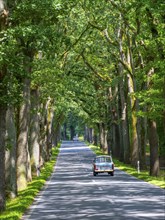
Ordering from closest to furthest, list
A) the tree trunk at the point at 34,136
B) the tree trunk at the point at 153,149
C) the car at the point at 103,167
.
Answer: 1. the tree trunk at the point at 153,149
2. the car at the point at 103,167
3. the tree trunk at the point at 34,136

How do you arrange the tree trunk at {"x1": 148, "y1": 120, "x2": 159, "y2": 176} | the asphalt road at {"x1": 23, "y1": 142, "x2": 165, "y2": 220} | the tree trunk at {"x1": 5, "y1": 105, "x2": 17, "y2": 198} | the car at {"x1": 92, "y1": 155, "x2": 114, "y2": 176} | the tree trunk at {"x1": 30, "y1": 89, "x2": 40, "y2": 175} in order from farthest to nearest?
the tree trunk at {"x1": 30, "y1": 89, "x2": 40, "y2": 175}, the car at {"x1": 92, "y1": 155, "x2": 114, "y2": 176}, the tree trunk at {"x1": 148, "y1": 120, "x2": 159, "y2": 176}, the tree trunk at {"x1": 5, "y1": 105, "x2": 17, "y2": 198}, the asphalt road at {"x1": 23, "y1": 142, "x2": 165, "y2": 220}

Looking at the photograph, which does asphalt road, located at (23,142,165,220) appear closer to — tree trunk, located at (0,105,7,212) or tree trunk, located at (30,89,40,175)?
tree trunk, located at (0,105,7,212)

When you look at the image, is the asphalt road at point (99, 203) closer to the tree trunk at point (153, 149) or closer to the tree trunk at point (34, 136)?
the tree trunk at point (153, 149)

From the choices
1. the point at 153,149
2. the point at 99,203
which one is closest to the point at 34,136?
the point at 153,149

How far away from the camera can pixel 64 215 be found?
16422 mm

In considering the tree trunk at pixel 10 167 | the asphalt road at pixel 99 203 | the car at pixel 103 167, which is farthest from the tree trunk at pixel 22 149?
the car at pixel 103 167

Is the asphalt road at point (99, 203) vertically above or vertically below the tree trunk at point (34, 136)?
below

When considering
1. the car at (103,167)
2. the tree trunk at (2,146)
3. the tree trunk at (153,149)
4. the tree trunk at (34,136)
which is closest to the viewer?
the tree trunk at (2,146)

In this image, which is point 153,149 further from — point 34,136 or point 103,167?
point 34,136

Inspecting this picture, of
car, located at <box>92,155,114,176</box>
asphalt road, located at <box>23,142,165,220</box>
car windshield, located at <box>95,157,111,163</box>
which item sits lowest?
asphalt road, located at <box>23,142,165,220</box>

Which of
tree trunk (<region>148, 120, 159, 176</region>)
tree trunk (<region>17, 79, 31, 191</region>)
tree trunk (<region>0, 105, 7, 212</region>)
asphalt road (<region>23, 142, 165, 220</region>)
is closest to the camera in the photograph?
asphalt road (<region>23, 142, 165, 220</region>)

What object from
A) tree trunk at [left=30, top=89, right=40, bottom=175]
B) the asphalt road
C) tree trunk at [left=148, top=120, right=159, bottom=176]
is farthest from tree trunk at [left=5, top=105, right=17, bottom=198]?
tree trunk at [left=148, top=120, right=159, bottom=176]

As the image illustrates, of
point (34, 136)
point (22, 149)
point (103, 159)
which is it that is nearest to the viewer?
point (22, 149)

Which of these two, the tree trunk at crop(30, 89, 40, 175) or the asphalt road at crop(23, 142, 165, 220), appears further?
the tree trunk at crop(30, 89, 40, 175)
